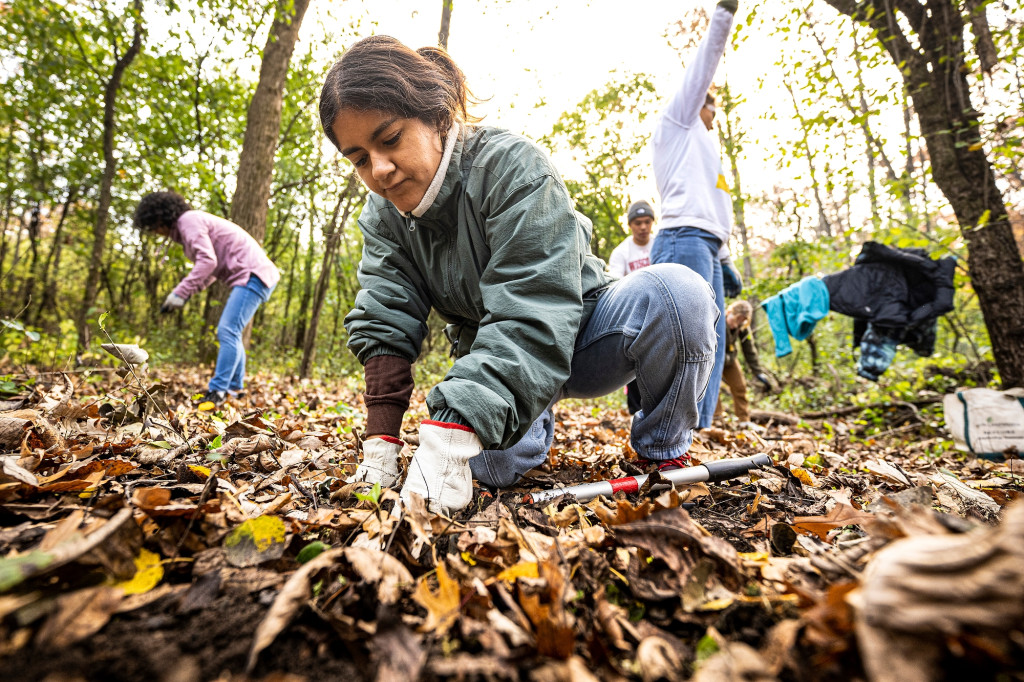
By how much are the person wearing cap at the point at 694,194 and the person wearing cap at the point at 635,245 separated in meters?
1.52

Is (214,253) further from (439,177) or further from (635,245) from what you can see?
(635,245)

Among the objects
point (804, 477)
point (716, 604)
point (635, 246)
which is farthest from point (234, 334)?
point (716, 604)

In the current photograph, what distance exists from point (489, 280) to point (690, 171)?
8.04 feet

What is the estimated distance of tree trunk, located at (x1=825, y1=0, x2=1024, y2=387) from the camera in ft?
12.1

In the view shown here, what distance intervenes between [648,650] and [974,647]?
366 millimetres

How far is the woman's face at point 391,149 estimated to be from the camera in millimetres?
1540

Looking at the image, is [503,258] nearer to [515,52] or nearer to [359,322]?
[359,322]

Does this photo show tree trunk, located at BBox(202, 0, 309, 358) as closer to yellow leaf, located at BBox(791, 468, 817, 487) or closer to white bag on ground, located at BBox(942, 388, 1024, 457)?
yellow leaf, located at BBox(791, 468, 817, 487)

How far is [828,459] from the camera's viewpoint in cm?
257

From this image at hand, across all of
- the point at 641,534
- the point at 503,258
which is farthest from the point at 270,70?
the point at 641,534

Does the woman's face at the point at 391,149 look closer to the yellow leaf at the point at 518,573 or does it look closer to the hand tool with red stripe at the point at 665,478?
the hand tool with red stripe at the point at 665,478

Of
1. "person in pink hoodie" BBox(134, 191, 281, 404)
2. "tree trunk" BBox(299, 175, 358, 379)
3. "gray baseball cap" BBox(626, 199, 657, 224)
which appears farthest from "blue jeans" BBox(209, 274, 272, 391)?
"gray baseball cap" BBox(626, 199, 657, 224)

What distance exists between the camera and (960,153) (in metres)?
3.91

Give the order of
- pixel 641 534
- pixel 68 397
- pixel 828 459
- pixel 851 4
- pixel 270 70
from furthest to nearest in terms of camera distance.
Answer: pixel 270 70, pixel 851 4, pixel 828 459, pixel 68 397, pixel 641 534
